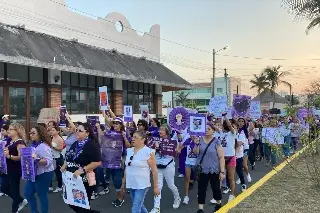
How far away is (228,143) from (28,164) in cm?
396

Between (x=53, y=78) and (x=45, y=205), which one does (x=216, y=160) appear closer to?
(x=45, y=205)

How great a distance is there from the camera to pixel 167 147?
789cm

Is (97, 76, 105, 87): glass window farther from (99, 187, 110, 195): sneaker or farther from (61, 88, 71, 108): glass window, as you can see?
(99, 187, 110, 195): sneaker

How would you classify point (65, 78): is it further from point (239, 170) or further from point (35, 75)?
point (239, 170)

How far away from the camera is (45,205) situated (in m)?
6.66

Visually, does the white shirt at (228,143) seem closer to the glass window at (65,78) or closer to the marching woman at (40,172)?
the marching woman at (40,172)

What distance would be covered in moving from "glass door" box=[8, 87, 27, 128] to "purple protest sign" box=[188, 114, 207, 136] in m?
10.5

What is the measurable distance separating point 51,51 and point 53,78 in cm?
153

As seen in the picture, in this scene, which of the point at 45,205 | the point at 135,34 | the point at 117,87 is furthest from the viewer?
the point at 135,34

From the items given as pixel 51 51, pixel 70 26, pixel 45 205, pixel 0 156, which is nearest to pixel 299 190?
pixel 45 205

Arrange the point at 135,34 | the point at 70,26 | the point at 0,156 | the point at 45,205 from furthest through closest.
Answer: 1. the point at 135,34
2. the point at 70,26
3. the point at 0,156
4. the point at 45,205

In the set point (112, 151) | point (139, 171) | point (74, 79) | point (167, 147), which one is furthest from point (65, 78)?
point (139, 171)

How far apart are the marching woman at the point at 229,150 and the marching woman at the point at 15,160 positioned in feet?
12.5

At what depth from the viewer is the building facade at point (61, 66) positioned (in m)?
15.8
